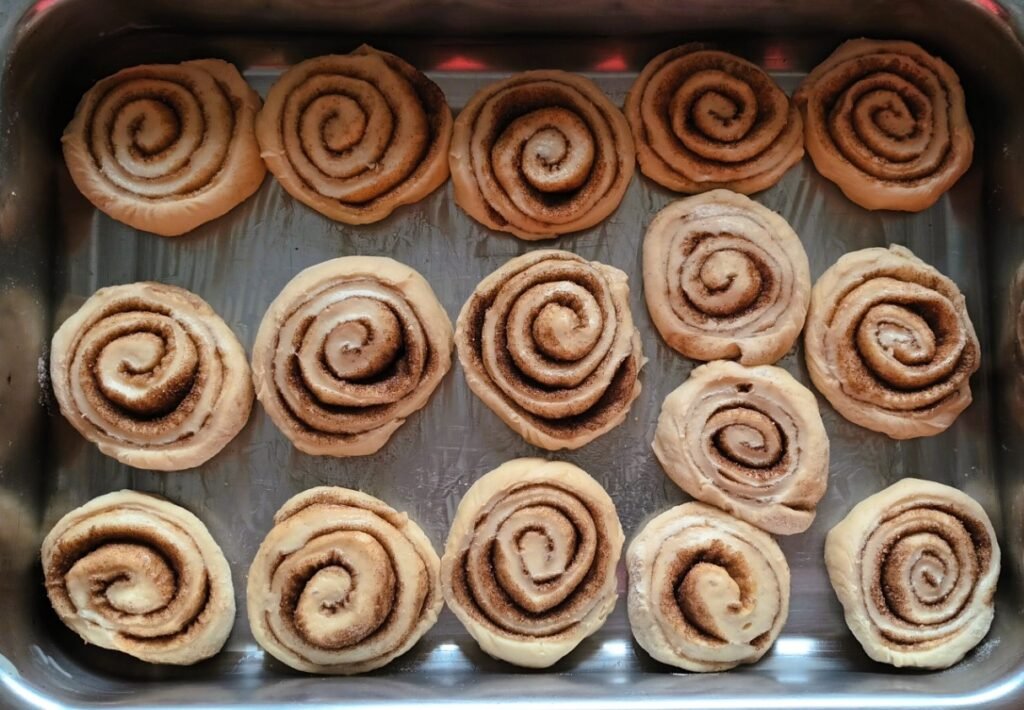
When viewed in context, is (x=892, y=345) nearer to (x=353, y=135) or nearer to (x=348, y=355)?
(x=348, y=355)

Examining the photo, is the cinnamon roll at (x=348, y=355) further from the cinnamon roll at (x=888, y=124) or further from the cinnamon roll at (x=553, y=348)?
the cinnamon roll at (x=888, y=124)

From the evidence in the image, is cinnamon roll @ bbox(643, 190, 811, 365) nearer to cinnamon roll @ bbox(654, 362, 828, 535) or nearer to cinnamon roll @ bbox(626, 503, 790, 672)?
cinnamon roll @ bbox(654, 362, 828, 535)

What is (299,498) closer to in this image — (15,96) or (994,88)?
(15,96)

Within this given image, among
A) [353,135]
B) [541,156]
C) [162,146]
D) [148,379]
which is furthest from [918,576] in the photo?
[162,146]

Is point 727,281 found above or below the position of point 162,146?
below

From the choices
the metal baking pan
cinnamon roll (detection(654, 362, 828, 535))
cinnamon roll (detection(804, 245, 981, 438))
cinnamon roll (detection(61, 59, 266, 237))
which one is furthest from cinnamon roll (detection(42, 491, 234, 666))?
cinnamon roll (detection(804, 245, 981, 438))

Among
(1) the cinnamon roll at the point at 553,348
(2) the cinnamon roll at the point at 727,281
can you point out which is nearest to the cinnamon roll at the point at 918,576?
(2) the cinnamon roll at the point at 727,281
